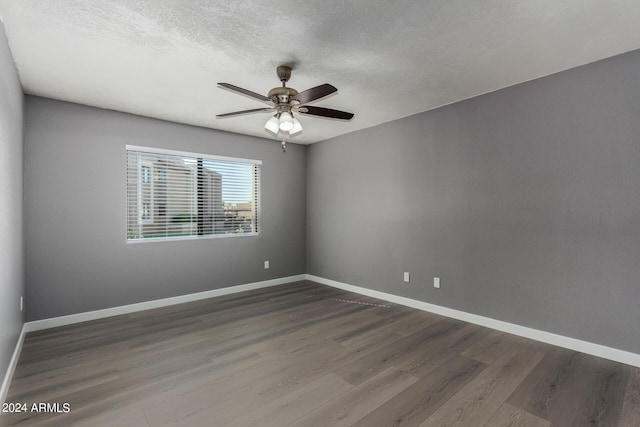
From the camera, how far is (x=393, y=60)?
102 inches

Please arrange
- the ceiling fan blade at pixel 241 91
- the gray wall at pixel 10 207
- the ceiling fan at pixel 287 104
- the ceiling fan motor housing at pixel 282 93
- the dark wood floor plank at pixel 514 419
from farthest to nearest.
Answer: the ceiling fan motor housing at pixel 282 93
the ceiling fan at pixel 287 104
the ceiling fan blade at pixel 241 91
the gray wall at pixel 10 207
the dark wood floor plank at pixel 514 419

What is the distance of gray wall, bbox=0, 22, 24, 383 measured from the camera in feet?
6.87

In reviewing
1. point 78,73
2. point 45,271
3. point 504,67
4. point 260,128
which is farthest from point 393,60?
point 45,271

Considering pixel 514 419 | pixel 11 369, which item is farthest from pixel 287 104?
pixel 11 369

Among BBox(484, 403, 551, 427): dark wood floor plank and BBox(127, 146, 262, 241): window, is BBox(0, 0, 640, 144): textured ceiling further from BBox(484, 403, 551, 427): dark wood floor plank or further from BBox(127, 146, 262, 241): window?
BBox(484, 403, 551, 427): dark wood floor plank

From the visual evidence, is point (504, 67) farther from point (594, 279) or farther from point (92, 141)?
point (92, 141)

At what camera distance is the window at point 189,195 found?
3980 mm

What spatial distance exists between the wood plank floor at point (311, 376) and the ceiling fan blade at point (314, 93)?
214 centimetres

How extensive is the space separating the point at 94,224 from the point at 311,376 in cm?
311

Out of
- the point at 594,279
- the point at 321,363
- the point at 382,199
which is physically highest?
the point at 382,199

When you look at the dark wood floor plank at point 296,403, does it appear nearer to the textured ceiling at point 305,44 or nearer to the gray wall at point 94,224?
the textured ceiling at point 305,44

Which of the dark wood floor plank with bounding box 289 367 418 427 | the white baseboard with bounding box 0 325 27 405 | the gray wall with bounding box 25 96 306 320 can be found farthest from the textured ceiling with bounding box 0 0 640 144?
the dark wood floor plank with bounding box 289 367 418 427

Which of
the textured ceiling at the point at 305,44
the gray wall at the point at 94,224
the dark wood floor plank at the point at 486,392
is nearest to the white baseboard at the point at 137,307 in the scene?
the gray wall at the point at 94,224

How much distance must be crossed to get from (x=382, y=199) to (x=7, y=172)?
12.8 ft
